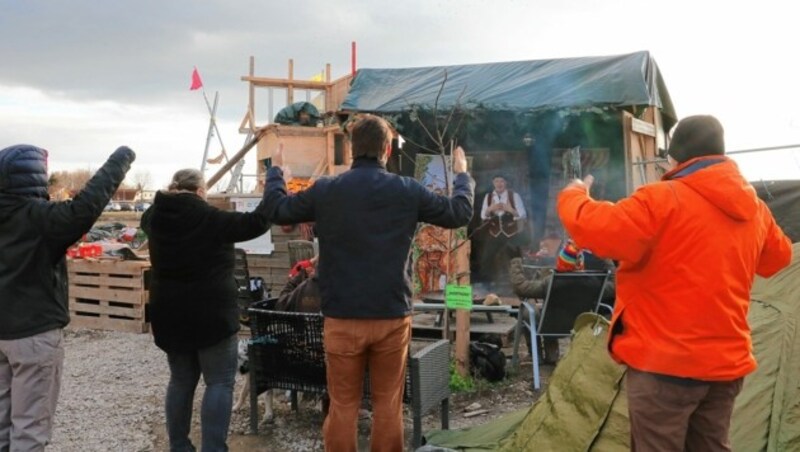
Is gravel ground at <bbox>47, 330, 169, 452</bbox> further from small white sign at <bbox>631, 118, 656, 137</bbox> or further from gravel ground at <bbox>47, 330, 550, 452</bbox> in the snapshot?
small white sign at <bbox>631, 118, 656, 137</bbox>

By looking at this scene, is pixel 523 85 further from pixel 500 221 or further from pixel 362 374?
pixel 362 374

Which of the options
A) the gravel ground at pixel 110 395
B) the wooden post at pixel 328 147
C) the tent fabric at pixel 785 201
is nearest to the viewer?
the gravel ground at pixel 110 395

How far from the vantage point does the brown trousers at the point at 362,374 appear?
10.0 feet

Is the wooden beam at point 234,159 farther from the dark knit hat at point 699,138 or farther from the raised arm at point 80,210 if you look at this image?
the dark knit hat at point 699,138

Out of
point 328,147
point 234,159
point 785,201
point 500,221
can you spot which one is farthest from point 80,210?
point 234,159

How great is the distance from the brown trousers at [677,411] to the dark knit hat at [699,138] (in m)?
0.82

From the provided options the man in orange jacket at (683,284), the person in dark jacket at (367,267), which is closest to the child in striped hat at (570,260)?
the person in dark jacket at (367,267)

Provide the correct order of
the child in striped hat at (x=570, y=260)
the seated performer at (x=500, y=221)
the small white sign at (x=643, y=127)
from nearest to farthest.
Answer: the child in striped hat at (x=570, y=260), the small white sign at (x=643, y=127), the seated performer at (x=500, y=221)

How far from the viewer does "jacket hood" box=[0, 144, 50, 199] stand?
3.26 m

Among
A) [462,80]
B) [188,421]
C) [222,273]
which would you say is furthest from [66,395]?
[462,80]

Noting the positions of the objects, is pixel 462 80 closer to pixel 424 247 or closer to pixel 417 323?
pixel 424 247

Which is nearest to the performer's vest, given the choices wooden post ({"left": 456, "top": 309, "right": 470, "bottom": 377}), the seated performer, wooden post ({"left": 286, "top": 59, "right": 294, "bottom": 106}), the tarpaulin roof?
the seated performer

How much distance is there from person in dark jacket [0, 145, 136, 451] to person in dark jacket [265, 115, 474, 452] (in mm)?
956

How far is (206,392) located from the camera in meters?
3.76
